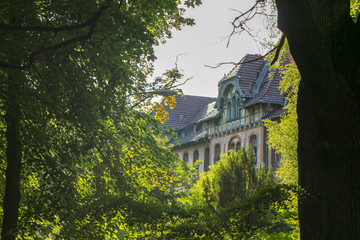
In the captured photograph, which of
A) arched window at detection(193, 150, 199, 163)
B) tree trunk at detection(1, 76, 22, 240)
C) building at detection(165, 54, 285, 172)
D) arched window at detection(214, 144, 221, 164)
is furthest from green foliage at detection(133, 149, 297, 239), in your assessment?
arched window at detection(193, 150, 199, 163)

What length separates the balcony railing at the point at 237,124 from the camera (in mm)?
35406

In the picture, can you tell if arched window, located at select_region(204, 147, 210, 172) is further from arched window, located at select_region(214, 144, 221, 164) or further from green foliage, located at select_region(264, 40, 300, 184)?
green foliage, located at select_region(264, 40, 300, 184)

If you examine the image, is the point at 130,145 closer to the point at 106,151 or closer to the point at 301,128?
the point at 106,151

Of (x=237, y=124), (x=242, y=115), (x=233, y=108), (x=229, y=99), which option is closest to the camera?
(x=242, y=115)

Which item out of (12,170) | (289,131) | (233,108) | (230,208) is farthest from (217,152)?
(230,208)

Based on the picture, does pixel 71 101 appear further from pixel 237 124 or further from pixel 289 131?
pixel 237 124

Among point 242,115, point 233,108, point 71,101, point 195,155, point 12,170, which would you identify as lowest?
point 12,170

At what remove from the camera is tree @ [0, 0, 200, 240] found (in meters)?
8.56

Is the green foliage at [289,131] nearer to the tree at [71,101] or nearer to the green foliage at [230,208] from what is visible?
the green foliage at [230,208]

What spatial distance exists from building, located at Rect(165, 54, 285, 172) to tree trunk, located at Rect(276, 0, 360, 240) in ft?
85.6

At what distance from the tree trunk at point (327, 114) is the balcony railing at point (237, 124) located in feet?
94.3

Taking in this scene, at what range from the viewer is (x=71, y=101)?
985 cm

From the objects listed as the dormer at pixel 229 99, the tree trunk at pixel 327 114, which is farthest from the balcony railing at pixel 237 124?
the tree trunk at pixel 327 114

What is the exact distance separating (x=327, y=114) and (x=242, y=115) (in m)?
31.7
